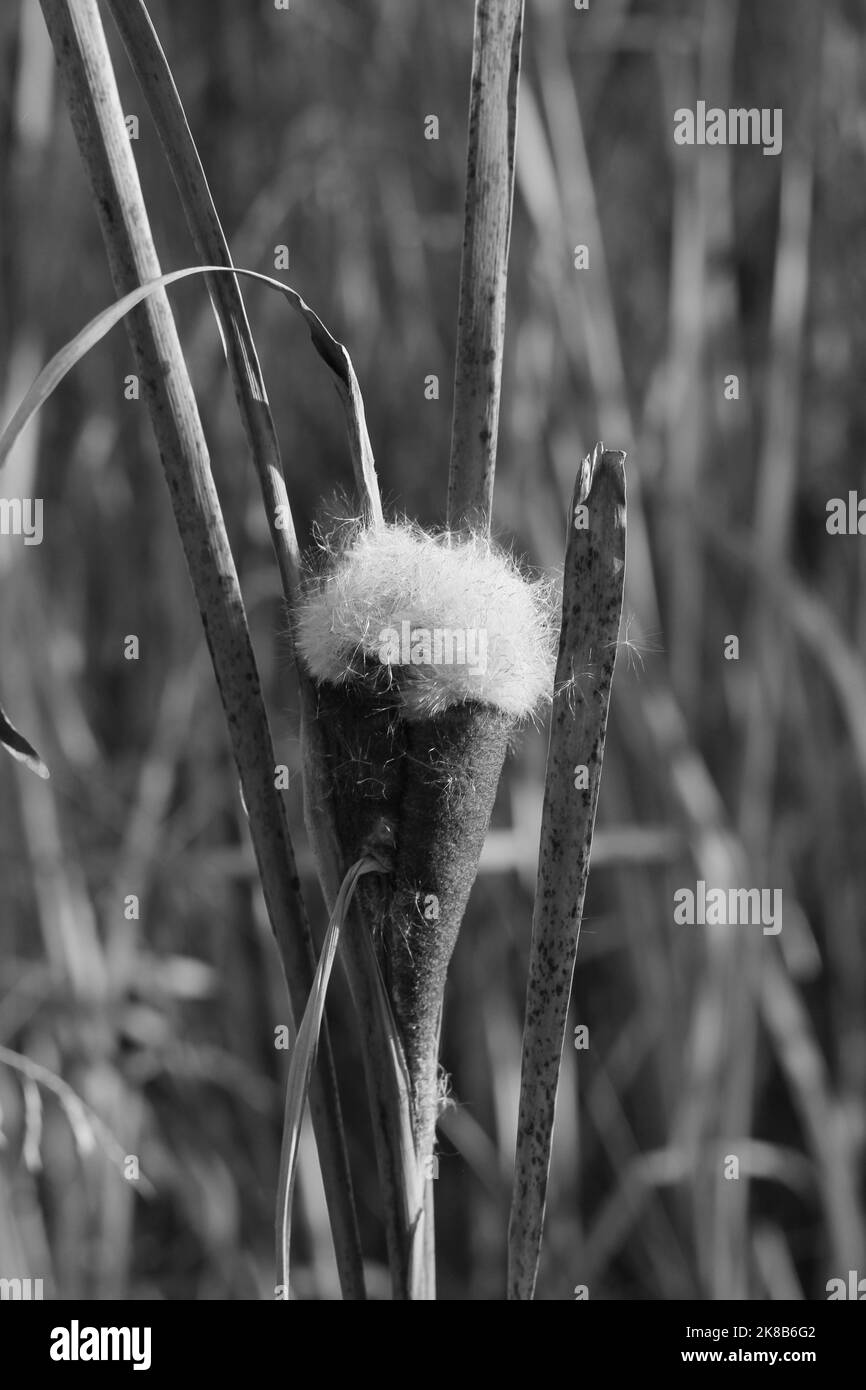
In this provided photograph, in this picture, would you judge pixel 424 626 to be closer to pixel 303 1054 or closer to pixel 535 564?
pixel 303 1054

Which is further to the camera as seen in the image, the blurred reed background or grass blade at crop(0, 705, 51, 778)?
the blurred reed background

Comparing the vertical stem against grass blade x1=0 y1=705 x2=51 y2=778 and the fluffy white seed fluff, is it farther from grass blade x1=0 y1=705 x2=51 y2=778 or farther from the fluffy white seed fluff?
grass blade x1=0 y1=705 x2=51 y2=778

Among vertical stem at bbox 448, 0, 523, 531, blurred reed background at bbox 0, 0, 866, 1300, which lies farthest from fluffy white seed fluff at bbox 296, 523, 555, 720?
blurred reed background at bbox 0, 0, 866, 1300

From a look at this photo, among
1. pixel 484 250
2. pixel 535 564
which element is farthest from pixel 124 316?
pixel 535 564

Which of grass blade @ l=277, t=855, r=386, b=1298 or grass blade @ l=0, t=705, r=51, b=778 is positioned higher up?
grass blade @ l=0, t=705, r=51, b=778

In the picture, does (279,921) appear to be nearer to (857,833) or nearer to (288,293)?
(288,293)

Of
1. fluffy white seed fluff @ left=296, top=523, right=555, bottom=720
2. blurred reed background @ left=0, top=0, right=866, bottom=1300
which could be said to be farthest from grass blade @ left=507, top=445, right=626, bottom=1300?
blurred reed background @ left=0, top=0, right=866, bottom=1300

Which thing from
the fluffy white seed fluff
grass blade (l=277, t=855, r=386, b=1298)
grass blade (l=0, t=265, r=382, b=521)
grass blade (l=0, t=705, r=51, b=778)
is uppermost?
grass blade (l=0, t=265, r=382, b=521)
